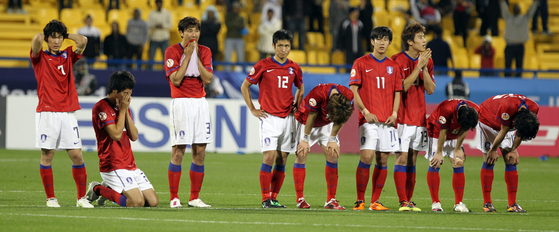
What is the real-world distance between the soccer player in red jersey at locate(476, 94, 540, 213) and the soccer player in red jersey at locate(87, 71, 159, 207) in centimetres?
399

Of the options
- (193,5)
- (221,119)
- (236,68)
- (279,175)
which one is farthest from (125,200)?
(193,5)

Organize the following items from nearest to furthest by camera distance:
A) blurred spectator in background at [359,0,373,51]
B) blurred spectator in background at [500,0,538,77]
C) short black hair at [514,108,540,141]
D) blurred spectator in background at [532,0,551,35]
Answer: short black hair at [514,108,540,141]
blurred spectator in background at [359,0,373,51]
blurred spectator in background at [500,0,538,77]
blurred spectator in background at [532,0,551,35]

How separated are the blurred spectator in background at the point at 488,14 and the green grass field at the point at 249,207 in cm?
882

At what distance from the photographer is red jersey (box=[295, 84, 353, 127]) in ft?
24.2

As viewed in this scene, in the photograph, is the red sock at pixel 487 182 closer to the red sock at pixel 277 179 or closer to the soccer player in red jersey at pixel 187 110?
the red sock at pixel 277 179

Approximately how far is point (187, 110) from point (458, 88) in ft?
35.1

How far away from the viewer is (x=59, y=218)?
6141 millimetres

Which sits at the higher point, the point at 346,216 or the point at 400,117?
the point at 400,117

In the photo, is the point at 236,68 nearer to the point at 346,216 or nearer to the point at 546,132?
the point at 546,132

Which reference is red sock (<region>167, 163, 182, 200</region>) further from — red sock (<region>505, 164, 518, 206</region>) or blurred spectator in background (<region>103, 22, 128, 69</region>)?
blurred spectator in background (<region>103, 22, 128, 69</region>)

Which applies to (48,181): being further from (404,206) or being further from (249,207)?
(404,206)

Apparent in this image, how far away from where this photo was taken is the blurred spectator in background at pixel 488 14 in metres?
21.1

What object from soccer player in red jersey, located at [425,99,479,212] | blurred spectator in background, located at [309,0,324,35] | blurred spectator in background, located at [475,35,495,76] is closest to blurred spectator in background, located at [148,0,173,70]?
blurred spectator in background, located at [309,0,324,35]

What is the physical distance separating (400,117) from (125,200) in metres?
3.28
